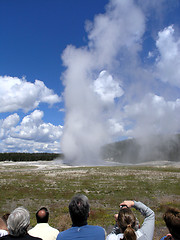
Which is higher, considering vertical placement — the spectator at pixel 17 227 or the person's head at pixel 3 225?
the spectator at pixel 17 227

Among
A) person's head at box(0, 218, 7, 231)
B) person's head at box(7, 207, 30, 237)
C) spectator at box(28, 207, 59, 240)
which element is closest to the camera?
person's head at box(7, 207, 30, 237)

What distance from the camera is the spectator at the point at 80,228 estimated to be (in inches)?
135

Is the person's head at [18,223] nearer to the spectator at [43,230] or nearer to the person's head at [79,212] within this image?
the person's head at [79,212]

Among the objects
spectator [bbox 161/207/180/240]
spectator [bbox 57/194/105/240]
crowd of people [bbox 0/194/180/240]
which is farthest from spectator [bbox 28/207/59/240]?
spectator [bbox 161/207/180/240]

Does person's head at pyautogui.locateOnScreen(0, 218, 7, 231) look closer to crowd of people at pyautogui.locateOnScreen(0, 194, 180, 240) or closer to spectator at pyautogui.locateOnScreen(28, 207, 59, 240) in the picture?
spectator at pyautogui.locateOnScreen(28, 207, 59, 240)

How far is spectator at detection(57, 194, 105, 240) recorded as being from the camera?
343cm

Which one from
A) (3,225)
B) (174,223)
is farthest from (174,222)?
(3,225)

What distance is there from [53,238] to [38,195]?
69.4 ft

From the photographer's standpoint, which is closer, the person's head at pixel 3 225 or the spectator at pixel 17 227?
the spectator at pixel 17 227

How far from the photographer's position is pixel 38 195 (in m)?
24.2

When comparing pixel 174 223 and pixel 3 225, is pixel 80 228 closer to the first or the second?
pixel 174 223

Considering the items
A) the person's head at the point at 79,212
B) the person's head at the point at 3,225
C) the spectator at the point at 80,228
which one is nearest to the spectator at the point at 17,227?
the spectator at the point at 80,228

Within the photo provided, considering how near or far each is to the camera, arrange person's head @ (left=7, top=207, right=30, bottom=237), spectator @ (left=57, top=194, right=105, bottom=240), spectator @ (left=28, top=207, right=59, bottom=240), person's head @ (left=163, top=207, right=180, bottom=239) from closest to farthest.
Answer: person's head @ (left=163, top=207, right=180, bottom=239), spectator @ (left=57, top=194, right=105, bottom=240), person's head @ (left=7, top=207, right=30, bottom=237), spectator @ (left=28, top=207, right=59, bottom=240)

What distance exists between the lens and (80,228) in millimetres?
3529
